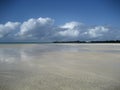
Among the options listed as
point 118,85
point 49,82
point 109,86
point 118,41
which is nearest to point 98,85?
point 109,86

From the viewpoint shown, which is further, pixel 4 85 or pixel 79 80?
pixel 79 80

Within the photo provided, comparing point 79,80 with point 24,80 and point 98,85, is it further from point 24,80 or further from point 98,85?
point 24,80

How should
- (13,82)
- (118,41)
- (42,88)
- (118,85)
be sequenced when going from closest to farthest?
(42,88)
(118,85)
(13,82)
(118,41)

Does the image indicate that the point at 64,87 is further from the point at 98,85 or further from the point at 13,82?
the point at 13,82

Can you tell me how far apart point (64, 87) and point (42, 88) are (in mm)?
322

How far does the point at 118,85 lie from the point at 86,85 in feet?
1.62

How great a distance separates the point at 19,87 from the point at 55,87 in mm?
536

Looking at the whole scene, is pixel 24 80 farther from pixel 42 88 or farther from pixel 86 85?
pixel 86 85

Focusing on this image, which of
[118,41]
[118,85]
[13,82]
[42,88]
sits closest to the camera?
[42,88]

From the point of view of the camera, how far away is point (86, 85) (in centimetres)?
240

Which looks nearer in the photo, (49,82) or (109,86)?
(109,86)

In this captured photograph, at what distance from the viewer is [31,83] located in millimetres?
2475

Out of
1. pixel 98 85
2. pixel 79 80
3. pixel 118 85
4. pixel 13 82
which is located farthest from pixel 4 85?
pixel 118 85

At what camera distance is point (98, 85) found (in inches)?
94.8
